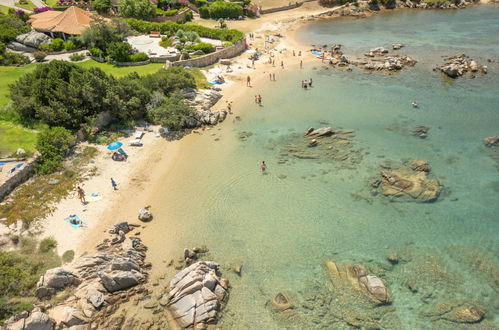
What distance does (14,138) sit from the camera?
1521 inches

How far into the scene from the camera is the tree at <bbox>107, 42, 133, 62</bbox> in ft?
194

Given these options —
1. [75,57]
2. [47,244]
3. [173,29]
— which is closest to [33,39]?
[75,57]

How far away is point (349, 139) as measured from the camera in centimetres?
4266

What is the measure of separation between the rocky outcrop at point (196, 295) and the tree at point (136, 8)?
74.8 metres

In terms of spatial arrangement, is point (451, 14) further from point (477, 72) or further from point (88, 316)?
point (88, 316)

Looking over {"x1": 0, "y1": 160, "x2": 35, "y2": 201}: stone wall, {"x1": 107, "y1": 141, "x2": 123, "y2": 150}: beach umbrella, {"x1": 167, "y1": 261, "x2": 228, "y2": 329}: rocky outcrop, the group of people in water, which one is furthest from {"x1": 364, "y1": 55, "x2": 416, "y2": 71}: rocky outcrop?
{"x1": 0, "y1": 160, "x2": 35, "y2": 201}: stone wall

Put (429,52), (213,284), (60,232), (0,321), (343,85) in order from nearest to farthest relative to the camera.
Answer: (0,321) → (213,284) → (60,232) → (343,85) → (429,52)

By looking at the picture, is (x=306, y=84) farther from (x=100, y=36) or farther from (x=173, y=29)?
(x=100, y=36)

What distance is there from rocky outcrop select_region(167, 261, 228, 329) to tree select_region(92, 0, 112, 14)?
274ft

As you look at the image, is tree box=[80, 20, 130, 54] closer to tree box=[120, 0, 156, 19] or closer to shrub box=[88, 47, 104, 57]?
shrub box=[88, 47, 104, 57]

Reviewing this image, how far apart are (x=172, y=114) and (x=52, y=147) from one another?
15227mm

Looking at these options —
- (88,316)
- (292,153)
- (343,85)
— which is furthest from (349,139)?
(88,316)

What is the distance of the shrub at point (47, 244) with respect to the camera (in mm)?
27672

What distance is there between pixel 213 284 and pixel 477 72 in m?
64.3
